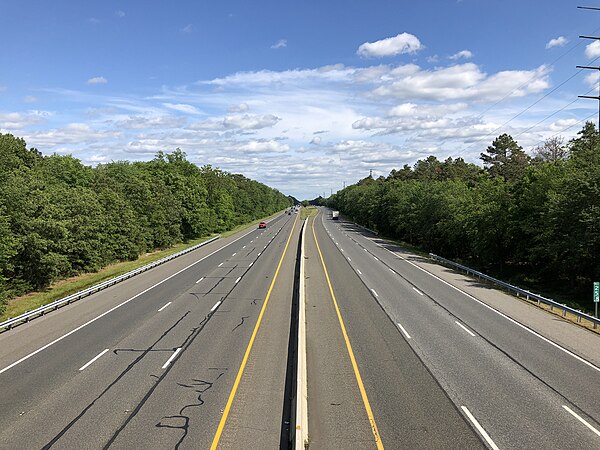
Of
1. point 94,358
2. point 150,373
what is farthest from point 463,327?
point 94,358

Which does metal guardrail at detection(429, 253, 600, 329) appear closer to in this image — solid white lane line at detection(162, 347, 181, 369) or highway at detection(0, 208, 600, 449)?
highway at detection(0, 208, 600, 449)

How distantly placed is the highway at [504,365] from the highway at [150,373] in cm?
424

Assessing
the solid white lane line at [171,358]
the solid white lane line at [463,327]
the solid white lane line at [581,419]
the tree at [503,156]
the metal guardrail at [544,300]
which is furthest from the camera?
the tree at [503,156]

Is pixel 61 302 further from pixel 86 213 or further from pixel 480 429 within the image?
pixel 480 429

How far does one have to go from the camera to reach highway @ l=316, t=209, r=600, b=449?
10.6 meters

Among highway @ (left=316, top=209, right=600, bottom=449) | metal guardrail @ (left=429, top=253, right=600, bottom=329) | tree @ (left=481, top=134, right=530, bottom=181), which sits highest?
tree @ (left=481, top=134, right=530, bottom=181)

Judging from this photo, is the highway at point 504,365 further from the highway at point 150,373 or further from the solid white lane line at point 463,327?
the highway at point 150,373

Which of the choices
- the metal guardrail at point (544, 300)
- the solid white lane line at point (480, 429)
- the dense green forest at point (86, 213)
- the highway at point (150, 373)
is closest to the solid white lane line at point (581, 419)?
the solid white lane line at point (480, 429)

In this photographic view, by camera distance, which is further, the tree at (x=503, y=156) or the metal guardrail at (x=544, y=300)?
the tree at (x=503, y=156)

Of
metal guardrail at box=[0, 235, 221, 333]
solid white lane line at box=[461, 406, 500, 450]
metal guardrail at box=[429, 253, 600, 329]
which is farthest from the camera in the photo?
metal guardrail at box=[0, 235, 221, 333]

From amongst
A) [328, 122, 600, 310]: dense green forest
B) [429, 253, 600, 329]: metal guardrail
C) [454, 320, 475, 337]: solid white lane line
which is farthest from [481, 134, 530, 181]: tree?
[454, 320, 475, 337]: solid white lane line

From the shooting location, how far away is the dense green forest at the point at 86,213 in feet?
111

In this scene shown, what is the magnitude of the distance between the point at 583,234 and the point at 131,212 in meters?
42.8

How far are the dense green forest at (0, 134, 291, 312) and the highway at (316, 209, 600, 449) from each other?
2239 cm
